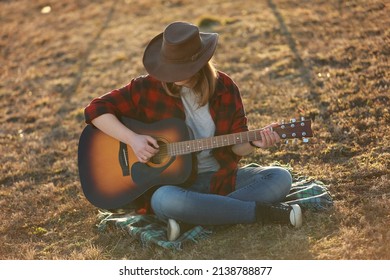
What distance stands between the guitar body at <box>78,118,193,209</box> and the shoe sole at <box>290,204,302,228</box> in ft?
2.34

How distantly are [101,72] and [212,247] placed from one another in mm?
4713

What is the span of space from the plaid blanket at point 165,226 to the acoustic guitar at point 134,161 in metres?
0.17

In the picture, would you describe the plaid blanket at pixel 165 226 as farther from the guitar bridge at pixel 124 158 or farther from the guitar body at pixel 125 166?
the guitar bridge at pixel 124 158

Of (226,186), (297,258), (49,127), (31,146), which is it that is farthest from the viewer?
(49,127)

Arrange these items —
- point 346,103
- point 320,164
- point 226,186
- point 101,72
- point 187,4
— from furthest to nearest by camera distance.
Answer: point 187,4
point 101,72
point 346,103
point 320,164
point 226,186

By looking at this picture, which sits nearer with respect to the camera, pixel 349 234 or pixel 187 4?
pixel 349 234

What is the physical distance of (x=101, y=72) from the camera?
772 cm

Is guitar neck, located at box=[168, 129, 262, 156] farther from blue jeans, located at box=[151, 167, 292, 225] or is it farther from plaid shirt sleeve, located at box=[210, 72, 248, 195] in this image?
blue jeans, located at box=[151, 167, 292, 225]

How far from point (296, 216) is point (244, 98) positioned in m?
2.80

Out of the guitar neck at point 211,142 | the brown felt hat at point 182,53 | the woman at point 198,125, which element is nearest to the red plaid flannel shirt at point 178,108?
the woman at point 198,125

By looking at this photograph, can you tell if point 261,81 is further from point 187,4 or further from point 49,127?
point 187,4

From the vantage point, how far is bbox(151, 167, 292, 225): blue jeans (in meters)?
3.51

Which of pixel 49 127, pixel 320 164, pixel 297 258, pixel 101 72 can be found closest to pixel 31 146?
pixel 49 127

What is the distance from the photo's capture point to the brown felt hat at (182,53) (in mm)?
3430
